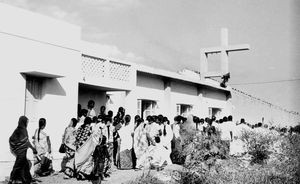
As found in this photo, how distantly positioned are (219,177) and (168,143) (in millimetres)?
3998

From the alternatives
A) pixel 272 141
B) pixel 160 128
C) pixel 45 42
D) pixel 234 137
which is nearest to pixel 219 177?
pixel 160 128

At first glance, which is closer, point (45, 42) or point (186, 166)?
point (186, 166)

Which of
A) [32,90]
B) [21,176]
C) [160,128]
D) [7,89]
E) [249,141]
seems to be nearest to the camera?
[21,176]

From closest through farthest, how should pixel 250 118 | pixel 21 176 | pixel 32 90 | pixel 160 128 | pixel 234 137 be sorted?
pixel 21 176 → pixel 32 90 → pixel 160 128 → pixel 234 137 → pixel 250 118

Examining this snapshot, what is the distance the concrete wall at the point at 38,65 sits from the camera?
886cm

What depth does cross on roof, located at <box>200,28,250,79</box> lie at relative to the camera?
19.7 metres

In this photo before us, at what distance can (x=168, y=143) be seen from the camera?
38.7 feet

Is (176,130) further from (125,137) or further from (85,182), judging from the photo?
(85,182)

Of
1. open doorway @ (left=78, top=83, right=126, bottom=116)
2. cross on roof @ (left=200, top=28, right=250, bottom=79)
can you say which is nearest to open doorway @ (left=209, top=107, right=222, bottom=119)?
cross on roof @ (left=200, top=28, right=250, bottom=79)

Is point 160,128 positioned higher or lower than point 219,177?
higher

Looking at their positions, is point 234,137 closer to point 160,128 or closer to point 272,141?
point 272,141

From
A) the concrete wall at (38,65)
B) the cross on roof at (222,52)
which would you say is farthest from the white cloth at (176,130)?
the cross on roof at (222,52)

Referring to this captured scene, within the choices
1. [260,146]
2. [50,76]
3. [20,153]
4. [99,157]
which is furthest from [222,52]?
[20,153]

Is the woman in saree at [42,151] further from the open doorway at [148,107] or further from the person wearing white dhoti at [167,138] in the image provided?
the open doorway at [148,107]
